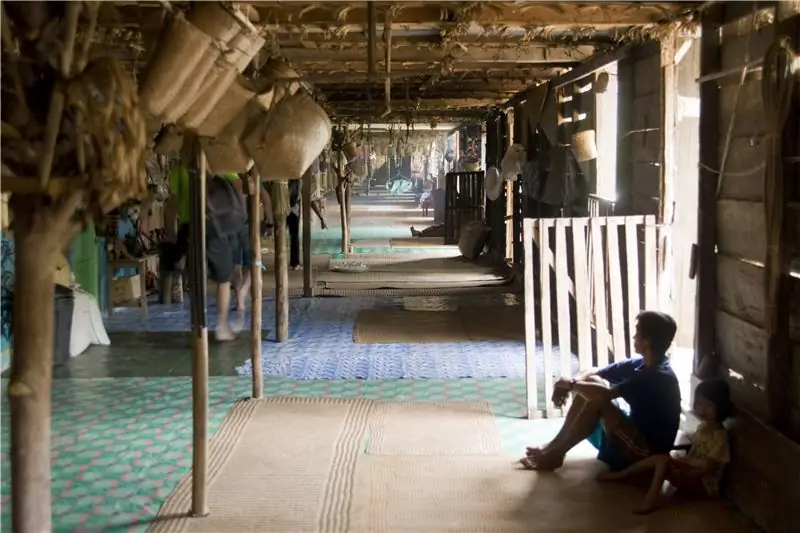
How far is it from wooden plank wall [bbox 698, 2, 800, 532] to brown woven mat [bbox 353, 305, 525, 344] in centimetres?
303

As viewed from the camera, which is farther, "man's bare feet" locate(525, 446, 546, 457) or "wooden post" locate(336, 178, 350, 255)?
"wooden post" locate(336, 178, 350, 255)

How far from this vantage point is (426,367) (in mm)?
5941

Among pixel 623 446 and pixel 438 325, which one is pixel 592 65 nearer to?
pixel 438 325

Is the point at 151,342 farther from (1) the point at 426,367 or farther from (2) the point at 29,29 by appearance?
(2) the point at 29,29

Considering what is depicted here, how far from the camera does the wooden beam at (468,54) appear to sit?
5.96 metres

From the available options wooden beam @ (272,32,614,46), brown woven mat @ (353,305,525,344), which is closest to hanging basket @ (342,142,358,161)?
brown woven mat @ (353,305,525,344)

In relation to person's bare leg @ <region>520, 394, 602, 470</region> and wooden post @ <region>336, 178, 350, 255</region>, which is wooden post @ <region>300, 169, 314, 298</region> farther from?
person's bare leg @ <region>520, 394, 602, 470</region>

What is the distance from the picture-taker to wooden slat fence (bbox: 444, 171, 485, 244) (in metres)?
13.8

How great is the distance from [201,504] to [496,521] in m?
1.14

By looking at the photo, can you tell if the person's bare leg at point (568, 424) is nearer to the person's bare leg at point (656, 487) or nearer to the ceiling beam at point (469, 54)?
the person's bare leg at point (656, 487)

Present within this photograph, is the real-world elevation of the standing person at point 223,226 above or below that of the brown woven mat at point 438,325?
above

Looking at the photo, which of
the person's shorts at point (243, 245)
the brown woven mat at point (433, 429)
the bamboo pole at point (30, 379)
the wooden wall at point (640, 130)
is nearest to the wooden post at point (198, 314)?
the brown woven mat at point (433, 429)

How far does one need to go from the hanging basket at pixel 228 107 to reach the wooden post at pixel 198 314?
0.17 metres

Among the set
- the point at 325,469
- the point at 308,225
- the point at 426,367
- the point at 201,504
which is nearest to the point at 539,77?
the point at 308,225
